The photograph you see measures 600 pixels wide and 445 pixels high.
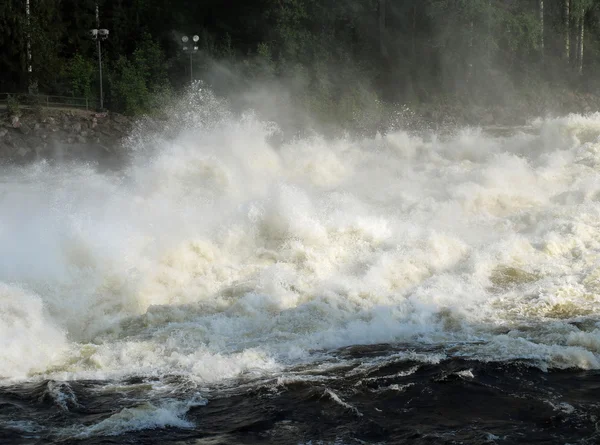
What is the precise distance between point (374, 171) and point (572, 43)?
2306cm

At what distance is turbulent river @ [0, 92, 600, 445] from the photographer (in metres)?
9.90

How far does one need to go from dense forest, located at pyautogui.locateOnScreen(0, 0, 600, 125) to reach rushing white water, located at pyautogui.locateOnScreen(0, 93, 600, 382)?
12024 mm

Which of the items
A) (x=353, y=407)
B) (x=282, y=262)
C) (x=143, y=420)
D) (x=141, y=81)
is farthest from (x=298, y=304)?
(x=141, y=81)

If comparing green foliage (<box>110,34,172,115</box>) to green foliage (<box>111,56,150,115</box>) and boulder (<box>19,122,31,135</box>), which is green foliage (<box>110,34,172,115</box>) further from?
boulder (<box>19,122,31,135</box>)

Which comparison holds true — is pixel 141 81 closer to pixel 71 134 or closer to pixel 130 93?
pixel 130 93

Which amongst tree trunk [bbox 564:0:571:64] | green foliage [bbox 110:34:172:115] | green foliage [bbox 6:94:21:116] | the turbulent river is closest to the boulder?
green foliage [bbox 6:94:21:116]

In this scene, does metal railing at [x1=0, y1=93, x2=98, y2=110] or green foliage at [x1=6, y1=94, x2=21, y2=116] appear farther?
metal railing at [x1=0, y1=93, x2=98, y2=110]

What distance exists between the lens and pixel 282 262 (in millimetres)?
16000

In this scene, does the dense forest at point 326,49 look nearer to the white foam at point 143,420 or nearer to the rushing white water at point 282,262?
the rushing white water at point 282,262

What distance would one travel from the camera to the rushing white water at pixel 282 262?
1205cm

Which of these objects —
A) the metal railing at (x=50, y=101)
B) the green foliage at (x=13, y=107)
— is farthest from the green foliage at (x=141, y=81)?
the green foliage at (x=13, y=107)

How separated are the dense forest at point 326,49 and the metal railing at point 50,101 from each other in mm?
1079

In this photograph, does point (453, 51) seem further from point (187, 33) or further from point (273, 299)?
point (273, 299)

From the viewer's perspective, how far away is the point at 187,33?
4028cm
